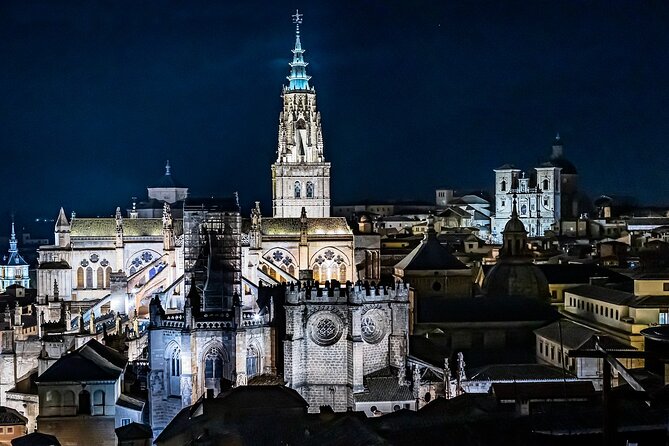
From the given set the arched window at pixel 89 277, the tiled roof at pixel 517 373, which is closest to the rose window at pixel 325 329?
the tiled roof at pixel 517 373

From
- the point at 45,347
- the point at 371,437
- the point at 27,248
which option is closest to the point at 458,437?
the point at 371,437

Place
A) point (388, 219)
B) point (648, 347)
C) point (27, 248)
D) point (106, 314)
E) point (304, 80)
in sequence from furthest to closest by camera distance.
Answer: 1. point (27, 248)
2. point (388, 219)
3. point (304, 80)
4. point (106, 314)
5. point (648, 347)

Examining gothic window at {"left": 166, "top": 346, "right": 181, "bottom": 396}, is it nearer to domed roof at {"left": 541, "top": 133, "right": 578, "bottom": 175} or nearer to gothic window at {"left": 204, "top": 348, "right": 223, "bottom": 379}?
gothic window at {"left": 204, "top": 348, "right": 223, "bottom": 379}

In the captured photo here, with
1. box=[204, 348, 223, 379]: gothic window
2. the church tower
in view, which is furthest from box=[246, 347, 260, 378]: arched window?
the church tower

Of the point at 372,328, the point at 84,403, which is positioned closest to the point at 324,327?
the point at 372,328

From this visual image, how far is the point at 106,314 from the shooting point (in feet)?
203

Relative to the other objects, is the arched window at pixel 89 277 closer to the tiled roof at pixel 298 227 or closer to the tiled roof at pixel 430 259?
the tiled roof at pixel 298 227

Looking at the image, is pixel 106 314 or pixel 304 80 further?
pixel 304 80

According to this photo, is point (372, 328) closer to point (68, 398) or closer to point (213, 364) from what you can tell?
point (213, 364)

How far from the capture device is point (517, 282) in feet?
184

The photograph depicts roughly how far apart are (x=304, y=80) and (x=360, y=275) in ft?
84.6

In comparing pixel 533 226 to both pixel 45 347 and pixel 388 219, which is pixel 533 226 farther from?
pixel 45 347

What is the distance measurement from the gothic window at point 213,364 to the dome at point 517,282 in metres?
19.6

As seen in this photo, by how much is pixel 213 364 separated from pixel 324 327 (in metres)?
4.97
